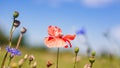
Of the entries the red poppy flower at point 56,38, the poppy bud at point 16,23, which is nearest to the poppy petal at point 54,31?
the red poppy flower at point 56,38

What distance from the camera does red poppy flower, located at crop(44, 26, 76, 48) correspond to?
2480mm

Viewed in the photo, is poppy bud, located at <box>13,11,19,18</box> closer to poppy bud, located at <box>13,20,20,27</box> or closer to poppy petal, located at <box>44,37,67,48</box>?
poppy bud, located at <box>13,20,20,27</box>

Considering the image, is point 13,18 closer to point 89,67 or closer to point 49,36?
point 49,36

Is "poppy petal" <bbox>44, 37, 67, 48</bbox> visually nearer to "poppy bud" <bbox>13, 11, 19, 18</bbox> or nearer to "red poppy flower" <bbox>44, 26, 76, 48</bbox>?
"red poppy flower" <bbox>44, 26, 76, 48</bbox>

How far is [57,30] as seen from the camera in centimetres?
262

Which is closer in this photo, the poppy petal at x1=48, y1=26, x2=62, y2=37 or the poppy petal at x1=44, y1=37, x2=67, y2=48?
the poppy petal at x1=44, y1=37, x2=67, y2=48

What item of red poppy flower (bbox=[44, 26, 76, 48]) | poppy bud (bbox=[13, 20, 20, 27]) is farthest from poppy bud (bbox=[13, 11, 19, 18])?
red poppy flower (bbox=[44, 26, 76, 48])

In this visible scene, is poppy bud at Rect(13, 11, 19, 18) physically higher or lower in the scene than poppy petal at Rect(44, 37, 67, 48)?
higher

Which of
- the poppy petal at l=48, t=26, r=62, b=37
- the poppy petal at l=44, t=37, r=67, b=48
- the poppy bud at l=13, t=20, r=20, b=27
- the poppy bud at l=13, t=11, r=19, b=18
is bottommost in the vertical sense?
the poppy petal at l=44, t=37, r=67, b=48

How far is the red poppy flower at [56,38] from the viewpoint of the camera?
8.14 ft

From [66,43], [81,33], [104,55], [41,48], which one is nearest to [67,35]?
[66,43]

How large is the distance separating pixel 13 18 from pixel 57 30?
0.29 m

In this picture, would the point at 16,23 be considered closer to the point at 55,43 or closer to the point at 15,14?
the point at 15,14

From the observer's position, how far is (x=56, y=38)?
2.54m
